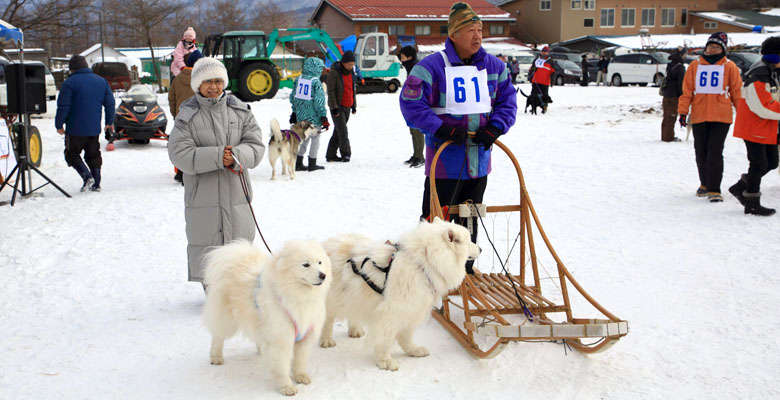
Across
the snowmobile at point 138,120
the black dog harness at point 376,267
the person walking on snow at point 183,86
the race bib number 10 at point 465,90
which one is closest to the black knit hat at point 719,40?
the race bib number 10 at point 465,90

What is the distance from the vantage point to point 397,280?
3168 mm

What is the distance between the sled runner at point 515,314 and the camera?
3049mm

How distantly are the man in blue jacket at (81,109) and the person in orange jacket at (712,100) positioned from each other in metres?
7.11

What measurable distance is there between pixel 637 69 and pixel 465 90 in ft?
81.4

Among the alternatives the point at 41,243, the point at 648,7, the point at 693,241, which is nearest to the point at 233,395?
the point at 41,243

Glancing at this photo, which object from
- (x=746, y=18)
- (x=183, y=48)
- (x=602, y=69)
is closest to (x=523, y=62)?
(x=602, y=69)

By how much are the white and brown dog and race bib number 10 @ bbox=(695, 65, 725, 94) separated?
17.0 ft

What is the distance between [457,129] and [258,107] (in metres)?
15.1

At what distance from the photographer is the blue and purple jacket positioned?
3750mm

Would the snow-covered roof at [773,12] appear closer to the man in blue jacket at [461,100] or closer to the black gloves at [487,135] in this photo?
the man in blue jacket at [461,100]

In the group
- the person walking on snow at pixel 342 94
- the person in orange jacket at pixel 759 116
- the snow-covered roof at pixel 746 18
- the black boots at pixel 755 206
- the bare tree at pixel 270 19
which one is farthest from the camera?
the bare tree at pixel 270 19

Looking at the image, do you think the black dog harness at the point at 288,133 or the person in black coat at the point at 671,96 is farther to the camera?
the person in black coat at the point at 671,96

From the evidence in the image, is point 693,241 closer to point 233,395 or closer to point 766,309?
point 766,309

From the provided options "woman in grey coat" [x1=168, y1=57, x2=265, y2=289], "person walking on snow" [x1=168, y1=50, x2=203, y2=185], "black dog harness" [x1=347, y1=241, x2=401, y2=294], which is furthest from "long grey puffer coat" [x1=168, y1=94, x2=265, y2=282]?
"person walking on snow" [x1=168, y1=50, x2=203, y2=185]
